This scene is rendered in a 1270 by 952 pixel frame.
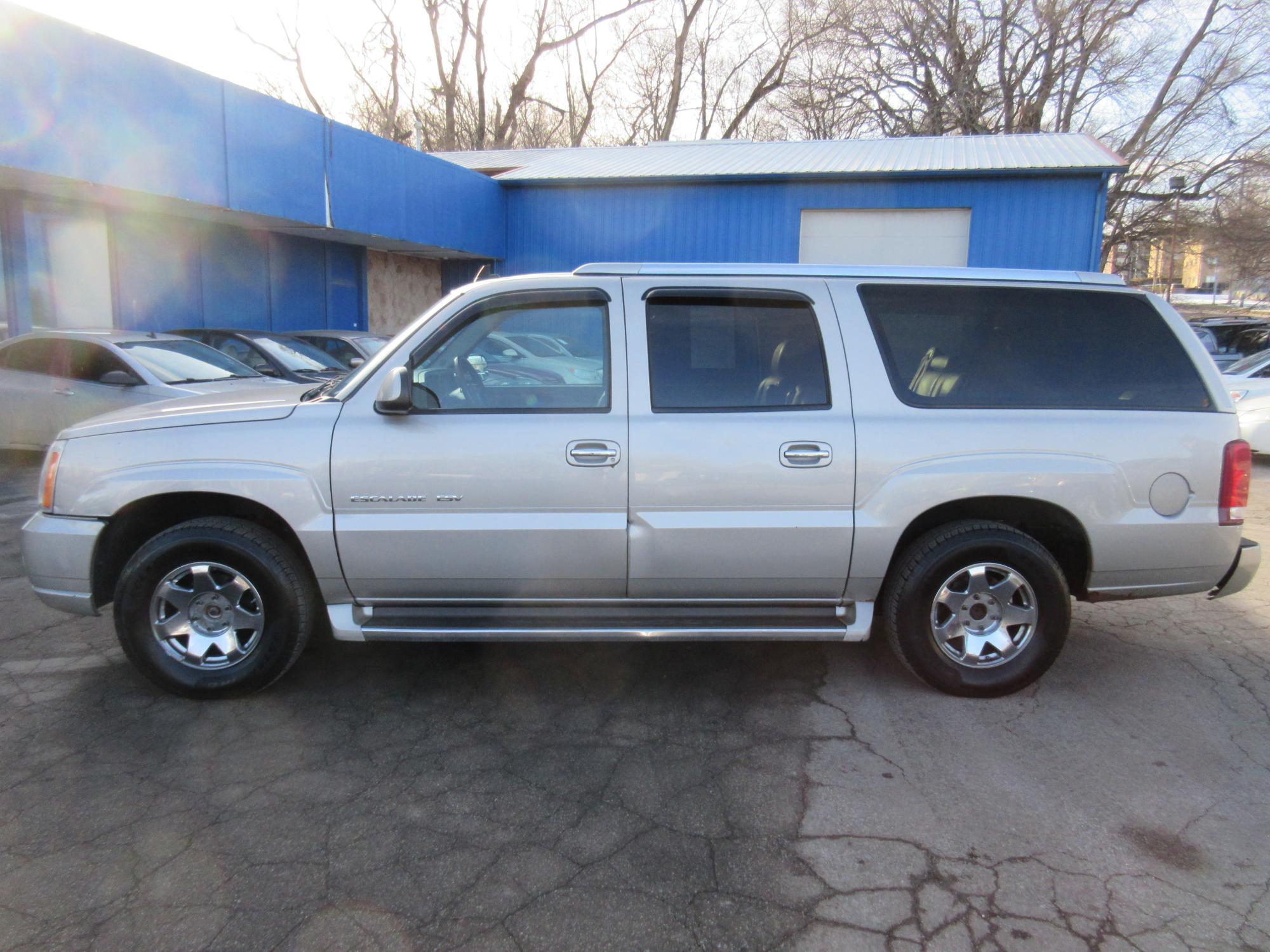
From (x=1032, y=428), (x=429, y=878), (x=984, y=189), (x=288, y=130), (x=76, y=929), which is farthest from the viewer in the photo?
(x=984, y=189)

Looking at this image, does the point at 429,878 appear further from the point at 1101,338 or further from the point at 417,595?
the point at 1101,338

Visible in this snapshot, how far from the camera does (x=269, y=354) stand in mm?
11422

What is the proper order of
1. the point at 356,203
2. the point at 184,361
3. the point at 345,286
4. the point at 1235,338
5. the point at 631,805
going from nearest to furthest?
the point at 631,805 < the point at 184,361 < the point at 356,203 < the point at 1235,338 < the point at 345,286

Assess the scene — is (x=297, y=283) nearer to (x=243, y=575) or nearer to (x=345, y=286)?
(x=345, y=286)

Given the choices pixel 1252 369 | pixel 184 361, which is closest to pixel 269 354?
pixel 184 361

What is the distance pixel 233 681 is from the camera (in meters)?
3.98

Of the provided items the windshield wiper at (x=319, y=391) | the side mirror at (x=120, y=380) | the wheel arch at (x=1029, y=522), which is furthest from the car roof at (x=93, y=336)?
the wheel arch at (x=1029, y=522)

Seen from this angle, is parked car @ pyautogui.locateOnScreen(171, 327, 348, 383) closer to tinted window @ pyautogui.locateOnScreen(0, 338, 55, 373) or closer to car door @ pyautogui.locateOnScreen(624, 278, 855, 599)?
tinted window @ pyautogui.locateOnScreen(0, 338, 55, 373)

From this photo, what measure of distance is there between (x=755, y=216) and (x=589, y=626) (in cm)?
1758

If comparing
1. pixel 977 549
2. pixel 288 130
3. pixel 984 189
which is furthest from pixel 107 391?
pixel 984 189

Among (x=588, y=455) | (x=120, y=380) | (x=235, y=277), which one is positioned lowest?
(x=588, y=455)

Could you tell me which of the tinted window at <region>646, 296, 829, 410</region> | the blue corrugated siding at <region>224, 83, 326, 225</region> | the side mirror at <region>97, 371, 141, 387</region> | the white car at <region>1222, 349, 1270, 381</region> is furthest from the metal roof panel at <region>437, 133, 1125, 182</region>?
the tinted window at <region>646, 296, 829, 410</region>

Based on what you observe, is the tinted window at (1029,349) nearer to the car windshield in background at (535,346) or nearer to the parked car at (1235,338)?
the car windshield in background at (535,346)

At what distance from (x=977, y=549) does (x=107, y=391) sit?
8.58 m
